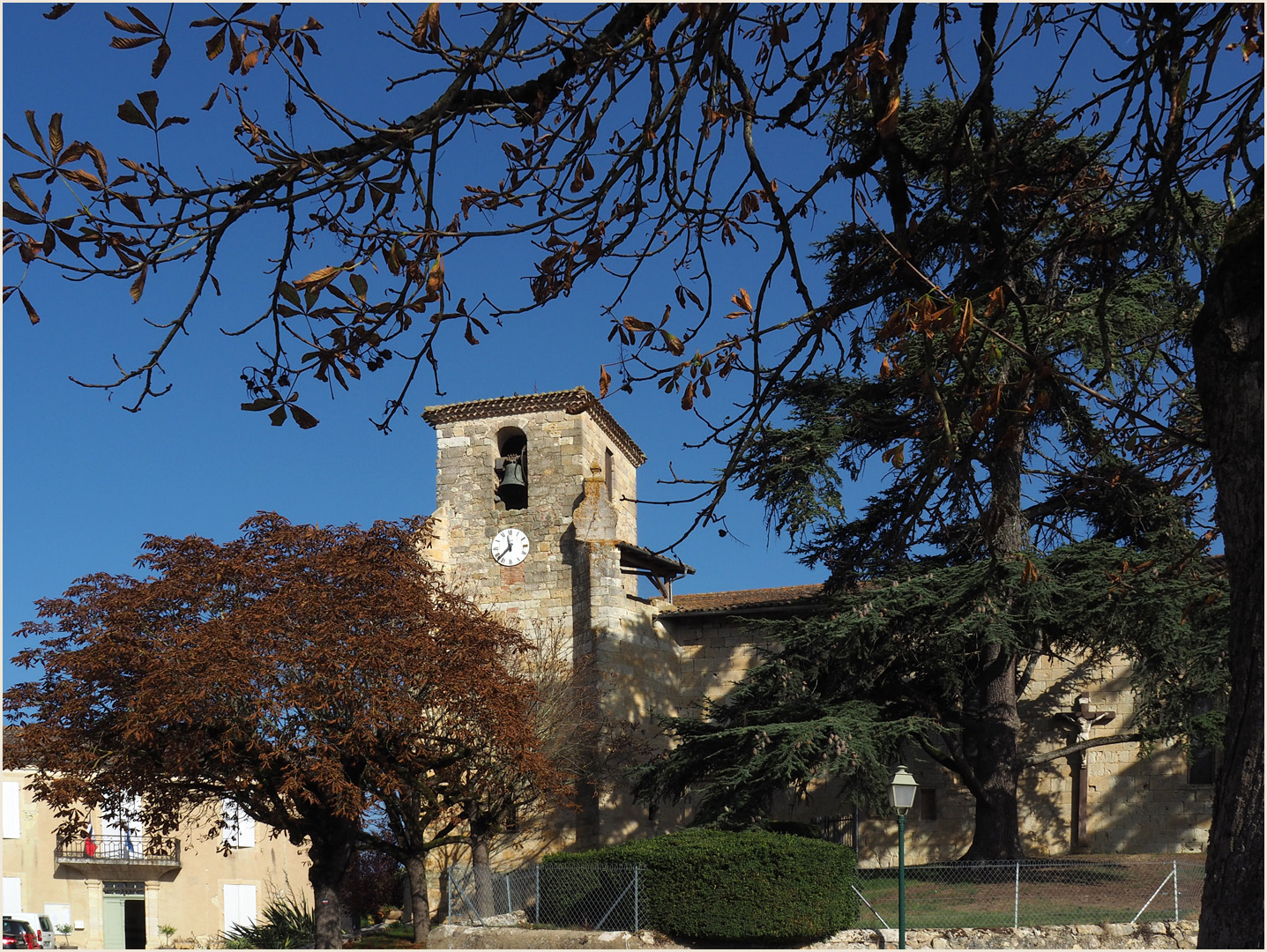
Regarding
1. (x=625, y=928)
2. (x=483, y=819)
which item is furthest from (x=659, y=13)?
(x=483, y=819)

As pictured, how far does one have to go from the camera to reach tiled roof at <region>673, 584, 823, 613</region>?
24.0m

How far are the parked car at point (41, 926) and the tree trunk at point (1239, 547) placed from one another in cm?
2962

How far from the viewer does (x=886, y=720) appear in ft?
62.5

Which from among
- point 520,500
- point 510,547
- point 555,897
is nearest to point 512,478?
point 520,500

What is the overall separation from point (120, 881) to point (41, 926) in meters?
1.91

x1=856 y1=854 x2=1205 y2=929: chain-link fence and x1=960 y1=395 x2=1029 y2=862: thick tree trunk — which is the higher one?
x1=960 y1=395 x2=1029 y2=862: thick tree trunk

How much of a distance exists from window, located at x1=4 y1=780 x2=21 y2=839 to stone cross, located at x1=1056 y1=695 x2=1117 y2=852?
2368 centimetres

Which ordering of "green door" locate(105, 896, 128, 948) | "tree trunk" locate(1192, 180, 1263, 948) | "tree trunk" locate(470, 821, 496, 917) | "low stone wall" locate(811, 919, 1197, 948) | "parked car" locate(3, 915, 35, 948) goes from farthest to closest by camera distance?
"green door" locate(105, 896, 128, 948)
"parked car" locate(3, 915, 35, 948)
"tree trunk" locate(470, 821, 496, 917)
"low stone wall" locate(811, 919, 1197, 948)
"tree trunk" locate(1192, 180, 1263, 948)

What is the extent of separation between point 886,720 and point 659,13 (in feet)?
52.7

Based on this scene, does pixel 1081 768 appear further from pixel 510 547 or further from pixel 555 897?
pixel 510 547

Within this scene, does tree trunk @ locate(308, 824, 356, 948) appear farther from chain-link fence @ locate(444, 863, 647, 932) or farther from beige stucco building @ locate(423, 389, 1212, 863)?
beige stucco building @ locate(423, 389, 1212, 863)

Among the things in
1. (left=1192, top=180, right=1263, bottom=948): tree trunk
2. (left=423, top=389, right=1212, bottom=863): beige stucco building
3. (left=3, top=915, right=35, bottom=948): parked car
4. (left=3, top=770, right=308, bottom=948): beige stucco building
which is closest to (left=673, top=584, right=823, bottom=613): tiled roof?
(left=423, top=389, right=1212, bottom=863): beige stucco building

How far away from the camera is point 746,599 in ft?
81.8

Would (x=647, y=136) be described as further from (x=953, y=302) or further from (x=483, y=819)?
(x=483, y=819)
